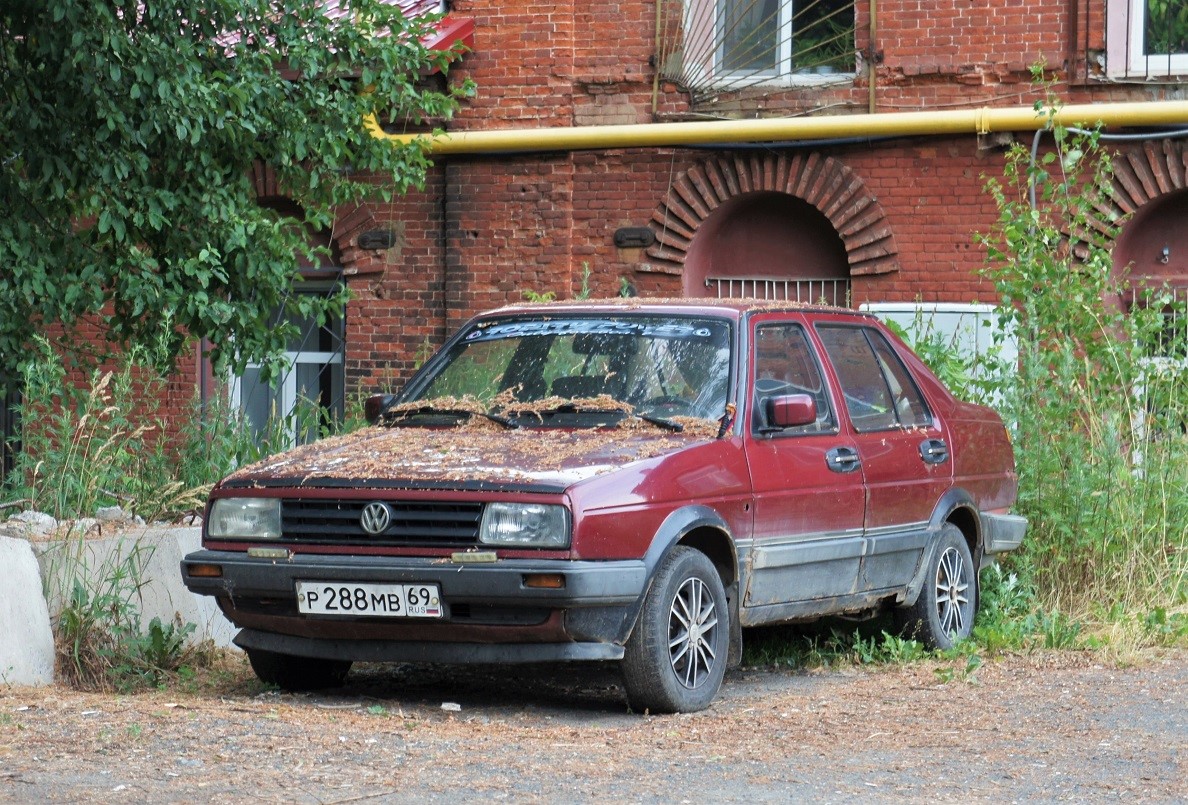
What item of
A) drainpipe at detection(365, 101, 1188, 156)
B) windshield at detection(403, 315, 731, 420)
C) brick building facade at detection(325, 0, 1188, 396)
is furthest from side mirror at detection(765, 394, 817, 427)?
brick building facade at detection(325, 0, 1188, 396)

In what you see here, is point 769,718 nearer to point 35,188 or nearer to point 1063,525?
point 1063,525

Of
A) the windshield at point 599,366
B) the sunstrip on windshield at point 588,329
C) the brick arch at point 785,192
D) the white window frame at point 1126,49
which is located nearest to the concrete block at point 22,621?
the windshield at point 599,366

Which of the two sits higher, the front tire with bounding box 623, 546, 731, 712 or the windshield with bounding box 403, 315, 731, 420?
Result: the windshield with bounding box 403, 315, 731, 420

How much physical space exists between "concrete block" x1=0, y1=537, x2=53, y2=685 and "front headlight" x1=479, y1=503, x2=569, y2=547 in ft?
7.10

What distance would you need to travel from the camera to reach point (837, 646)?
8.34m

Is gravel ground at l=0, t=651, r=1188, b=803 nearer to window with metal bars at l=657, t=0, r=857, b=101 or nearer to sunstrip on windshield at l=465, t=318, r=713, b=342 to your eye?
sunstrip on windshield at l=465, t=318, r=713, b=342

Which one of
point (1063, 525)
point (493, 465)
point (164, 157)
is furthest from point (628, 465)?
point (164, 157)

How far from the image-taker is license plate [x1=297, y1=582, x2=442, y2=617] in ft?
19.9

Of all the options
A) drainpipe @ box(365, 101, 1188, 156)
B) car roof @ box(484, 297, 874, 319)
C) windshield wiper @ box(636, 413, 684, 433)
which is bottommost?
windshield wiper @ box(636, 413, 684, 433)

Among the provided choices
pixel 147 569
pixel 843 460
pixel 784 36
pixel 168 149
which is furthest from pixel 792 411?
pixel 784 36

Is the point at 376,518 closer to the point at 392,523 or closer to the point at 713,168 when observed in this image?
the point at 392,523

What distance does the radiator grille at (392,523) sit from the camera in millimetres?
6117

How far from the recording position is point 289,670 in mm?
6828

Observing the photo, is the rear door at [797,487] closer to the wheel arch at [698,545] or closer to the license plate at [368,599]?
the wheel arch at [698,545]
